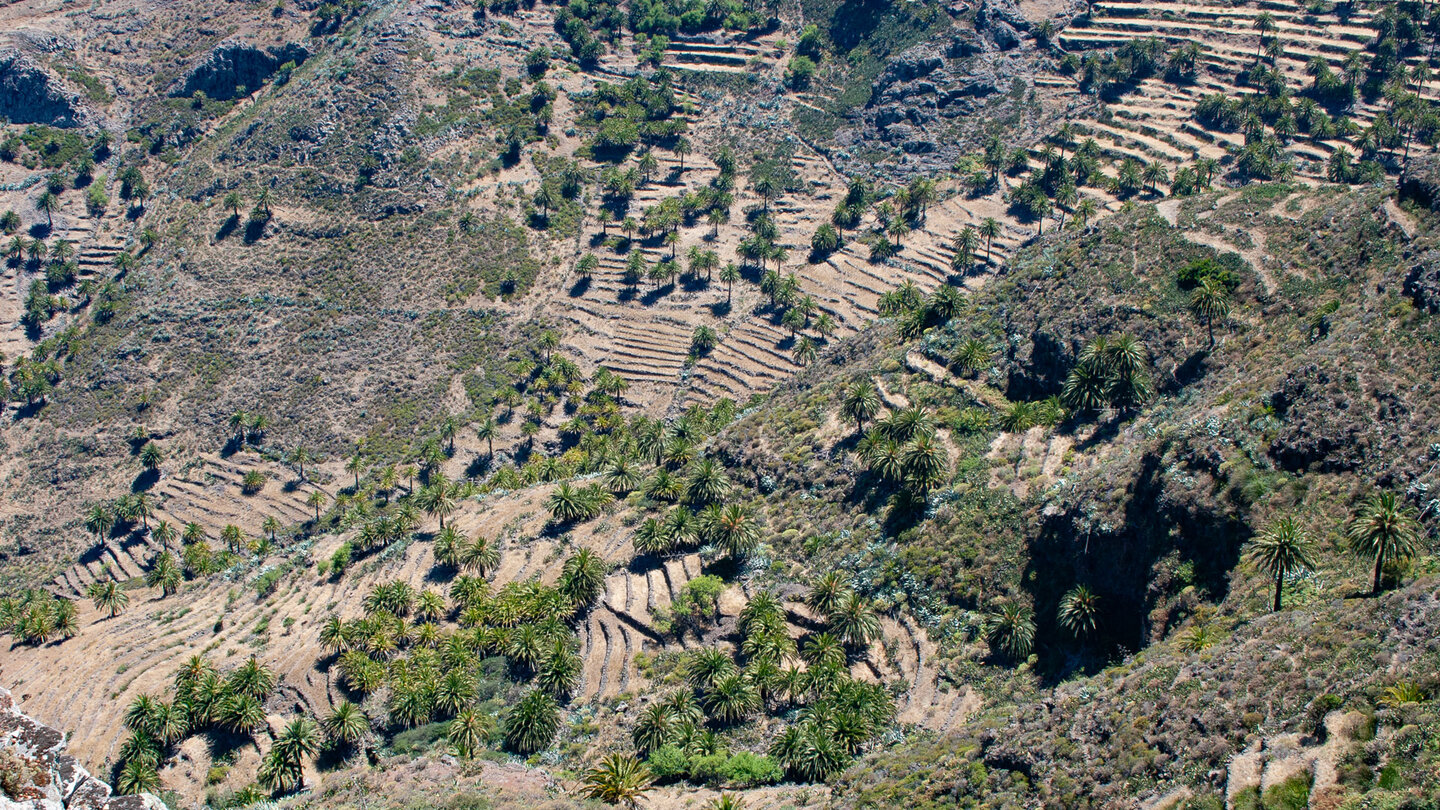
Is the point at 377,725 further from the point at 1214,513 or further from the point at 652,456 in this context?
the point at 1214,513

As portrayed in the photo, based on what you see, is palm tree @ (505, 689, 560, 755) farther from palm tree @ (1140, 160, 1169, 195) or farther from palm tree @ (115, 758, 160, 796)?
palm tree @ (1140, 160, 1169, 195)

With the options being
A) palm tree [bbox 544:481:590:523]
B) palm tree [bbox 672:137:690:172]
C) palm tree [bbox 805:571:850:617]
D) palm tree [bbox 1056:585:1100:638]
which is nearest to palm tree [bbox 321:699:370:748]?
palm tree [bbox 544:481:590:523]

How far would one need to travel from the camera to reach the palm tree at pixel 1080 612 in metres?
70.2

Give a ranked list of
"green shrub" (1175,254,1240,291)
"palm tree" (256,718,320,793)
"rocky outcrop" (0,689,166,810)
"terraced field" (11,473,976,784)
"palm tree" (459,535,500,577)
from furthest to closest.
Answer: "palm tree" (459,535,500,577) → "green shrub" (1175,254,1240,291) → "terraced field" (11,473,976,784) → "palm tree" (256,718,320,793) → "rocky outcrop" (0,689,166,810)

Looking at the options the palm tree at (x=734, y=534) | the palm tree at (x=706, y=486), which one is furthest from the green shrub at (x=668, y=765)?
the palm tree at (x=706, y=486)

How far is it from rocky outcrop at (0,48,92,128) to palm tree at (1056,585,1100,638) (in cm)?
20400

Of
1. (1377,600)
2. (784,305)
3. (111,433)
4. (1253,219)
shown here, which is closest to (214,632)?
(111,433)

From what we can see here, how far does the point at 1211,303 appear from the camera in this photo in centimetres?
8481

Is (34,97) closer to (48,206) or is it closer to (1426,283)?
(48,206)

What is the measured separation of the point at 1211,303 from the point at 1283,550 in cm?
3462

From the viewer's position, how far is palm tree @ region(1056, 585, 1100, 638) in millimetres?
70188

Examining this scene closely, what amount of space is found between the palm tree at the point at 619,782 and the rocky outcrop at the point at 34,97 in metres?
190

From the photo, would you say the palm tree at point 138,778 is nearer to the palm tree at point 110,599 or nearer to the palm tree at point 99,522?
the palm tree at point 110,599

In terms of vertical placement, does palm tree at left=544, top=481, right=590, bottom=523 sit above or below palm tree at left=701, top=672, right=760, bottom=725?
below
